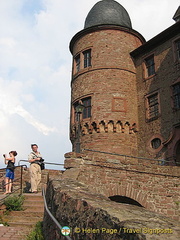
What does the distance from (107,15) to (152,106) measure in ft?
27.7

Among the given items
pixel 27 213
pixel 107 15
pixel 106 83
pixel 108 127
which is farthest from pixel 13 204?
pixel 107 15

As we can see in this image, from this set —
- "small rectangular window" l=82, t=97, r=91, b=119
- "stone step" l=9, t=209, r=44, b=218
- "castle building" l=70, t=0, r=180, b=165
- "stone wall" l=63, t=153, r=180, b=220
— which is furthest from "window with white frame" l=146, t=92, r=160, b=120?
"stone step" l=9, t=209, r=44, b=218

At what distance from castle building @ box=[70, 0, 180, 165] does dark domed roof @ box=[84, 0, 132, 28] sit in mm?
83

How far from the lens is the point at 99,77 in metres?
17.2

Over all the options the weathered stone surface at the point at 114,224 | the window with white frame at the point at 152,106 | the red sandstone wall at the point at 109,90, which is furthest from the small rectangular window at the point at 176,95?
the weathered stone surface at the point at 114,224

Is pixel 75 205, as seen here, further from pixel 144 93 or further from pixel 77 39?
pixel 77 39

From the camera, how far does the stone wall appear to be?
378 inches

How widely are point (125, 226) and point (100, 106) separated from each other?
1487 centimetres

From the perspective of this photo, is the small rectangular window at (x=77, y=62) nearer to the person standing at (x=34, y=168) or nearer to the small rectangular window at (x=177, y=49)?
the small rectangular window at (x=177, y=49)

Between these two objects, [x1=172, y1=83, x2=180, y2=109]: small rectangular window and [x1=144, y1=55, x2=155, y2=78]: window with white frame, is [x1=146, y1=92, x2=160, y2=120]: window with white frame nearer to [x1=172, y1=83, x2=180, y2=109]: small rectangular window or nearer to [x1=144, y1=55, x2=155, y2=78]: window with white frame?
[x1=172, y1=83, x2=180, y2=109]: small rectangular window

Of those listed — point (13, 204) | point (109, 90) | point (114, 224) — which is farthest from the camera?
point (109, 90)

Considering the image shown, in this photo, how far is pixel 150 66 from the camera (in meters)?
17.7

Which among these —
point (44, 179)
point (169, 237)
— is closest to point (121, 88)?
point (44, 179)

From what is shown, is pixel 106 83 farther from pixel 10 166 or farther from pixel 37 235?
pixel 37 235
